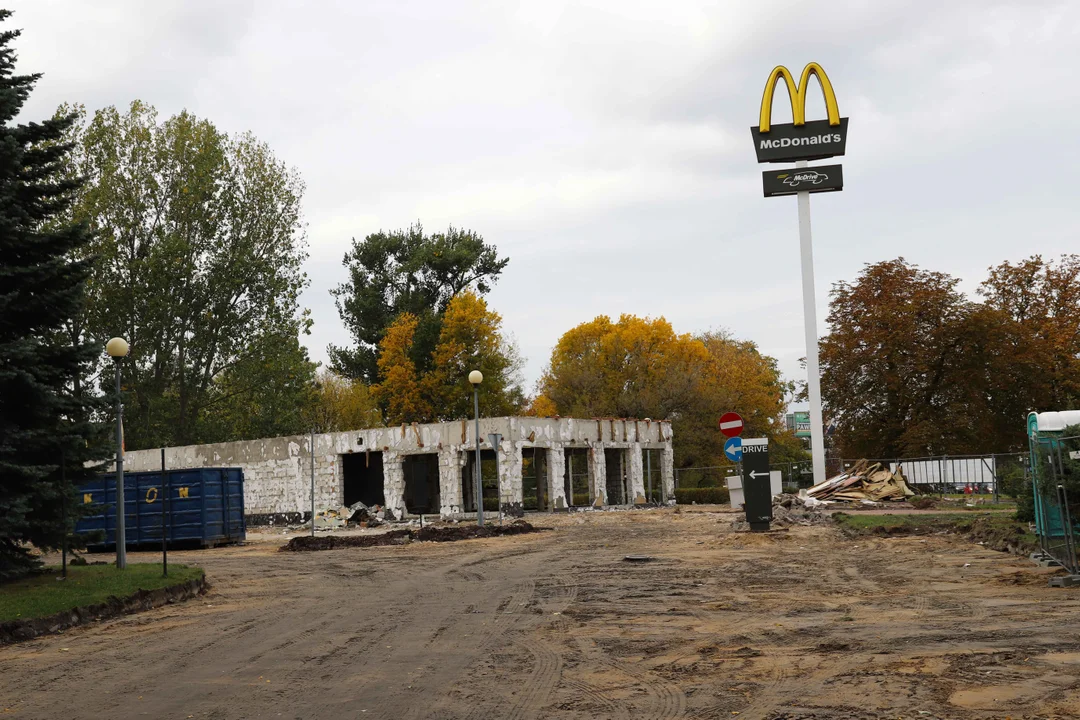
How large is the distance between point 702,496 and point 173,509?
28616mm

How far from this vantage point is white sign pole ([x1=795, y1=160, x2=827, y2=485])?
133 ft

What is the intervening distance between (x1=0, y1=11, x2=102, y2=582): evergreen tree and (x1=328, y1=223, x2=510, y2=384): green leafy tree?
168ft

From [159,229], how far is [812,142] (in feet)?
93.8

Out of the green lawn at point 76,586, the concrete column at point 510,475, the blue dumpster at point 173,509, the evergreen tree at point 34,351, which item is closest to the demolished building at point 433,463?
the concrete column at point 510,475

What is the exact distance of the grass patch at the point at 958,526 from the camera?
1728 cm

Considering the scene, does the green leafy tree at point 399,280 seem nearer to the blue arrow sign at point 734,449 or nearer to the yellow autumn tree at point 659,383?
the yellow autumn tree at point 659,383

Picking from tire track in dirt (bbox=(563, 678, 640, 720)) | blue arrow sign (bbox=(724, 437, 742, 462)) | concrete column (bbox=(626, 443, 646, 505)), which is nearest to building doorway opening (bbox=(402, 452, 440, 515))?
concrete column (bbox=(626, 443, 646, 505))

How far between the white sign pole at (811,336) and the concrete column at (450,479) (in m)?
13.6

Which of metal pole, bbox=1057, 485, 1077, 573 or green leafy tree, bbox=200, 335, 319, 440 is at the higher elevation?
green leafy tree, bbox=200, 335, 319, 440

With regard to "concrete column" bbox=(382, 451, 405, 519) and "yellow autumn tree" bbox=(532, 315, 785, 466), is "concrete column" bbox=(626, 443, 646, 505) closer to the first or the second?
"concrete column" bbox=(382, 451, 405, 519)

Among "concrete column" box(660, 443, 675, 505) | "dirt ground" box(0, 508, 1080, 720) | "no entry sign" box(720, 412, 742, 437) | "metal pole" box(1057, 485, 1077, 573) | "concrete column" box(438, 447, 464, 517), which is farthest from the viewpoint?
"concrete column" box(660, 443, 675, 505)

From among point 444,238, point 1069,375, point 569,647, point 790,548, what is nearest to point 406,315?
point 444,238

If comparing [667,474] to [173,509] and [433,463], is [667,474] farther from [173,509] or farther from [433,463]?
[173,509]

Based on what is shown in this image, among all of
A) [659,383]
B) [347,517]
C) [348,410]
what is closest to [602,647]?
[347,517]
